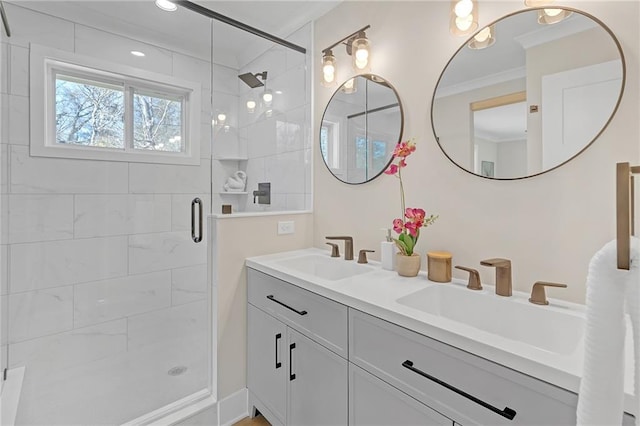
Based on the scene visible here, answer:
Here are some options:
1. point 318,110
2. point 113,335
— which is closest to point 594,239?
point 318,110

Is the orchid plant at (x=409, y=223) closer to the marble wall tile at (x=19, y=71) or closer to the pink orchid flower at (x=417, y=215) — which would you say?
the pink orchid flower at (x=417, y=215)

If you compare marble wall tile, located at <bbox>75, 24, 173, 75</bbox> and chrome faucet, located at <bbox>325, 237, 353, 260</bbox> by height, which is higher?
marble wall tile, located at <bbox>75, 24, 173, 75</bbox>

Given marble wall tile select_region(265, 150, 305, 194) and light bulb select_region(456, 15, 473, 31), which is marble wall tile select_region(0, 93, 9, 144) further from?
light bulb select_region(456, 15, 473, 31)

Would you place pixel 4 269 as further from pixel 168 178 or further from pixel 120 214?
pixel 168 178

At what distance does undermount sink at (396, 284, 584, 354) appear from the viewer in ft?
3.22

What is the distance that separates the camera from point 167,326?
2.39 m

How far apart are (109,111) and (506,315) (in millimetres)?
2806

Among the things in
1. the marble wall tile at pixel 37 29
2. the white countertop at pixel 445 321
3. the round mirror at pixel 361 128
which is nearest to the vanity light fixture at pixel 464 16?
the round mirror at pixel 361 128

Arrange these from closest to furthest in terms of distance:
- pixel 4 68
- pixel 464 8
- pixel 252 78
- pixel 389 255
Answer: pixel 464 8, pixel 389 255, pixel 4 68, pixel 252 78

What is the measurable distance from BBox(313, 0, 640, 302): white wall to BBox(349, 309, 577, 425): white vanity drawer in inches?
23.1

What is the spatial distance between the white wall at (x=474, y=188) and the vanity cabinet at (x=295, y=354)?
2.08 ft

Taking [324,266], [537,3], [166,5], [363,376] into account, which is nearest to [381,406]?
[363,376]

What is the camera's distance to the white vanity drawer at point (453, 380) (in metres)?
0.69

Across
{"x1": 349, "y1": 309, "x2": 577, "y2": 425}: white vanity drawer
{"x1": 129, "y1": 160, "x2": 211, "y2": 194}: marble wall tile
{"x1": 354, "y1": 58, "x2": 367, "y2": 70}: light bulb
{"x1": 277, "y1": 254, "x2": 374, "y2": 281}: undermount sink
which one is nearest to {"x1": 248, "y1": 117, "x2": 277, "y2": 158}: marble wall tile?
{"x1": 129, "y1": 160, "x2": 211, "y2": 194}: marble wall tile
